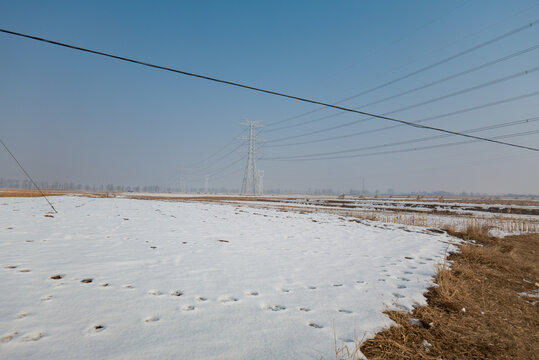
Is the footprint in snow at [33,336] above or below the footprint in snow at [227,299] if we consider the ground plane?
above

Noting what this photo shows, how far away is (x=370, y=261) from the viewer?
19.5 ft

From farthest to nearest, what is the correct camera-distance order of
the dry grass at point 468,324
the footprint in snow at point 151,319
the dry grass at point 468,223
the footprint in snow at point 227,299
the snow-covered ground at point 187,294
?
the dry grass at point 468,223 < the footprint in snow at point 227,299 < the footprint in snow at point 151,319 < the dry grass at point 468,324 < the snow-covered ground at point 187,294

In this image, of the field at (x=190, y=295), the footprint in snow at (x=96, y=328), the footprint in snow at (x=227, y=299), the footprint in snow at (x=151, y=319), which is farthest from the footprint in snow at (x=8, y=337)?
the footprint in snow at (x=227, y=299)

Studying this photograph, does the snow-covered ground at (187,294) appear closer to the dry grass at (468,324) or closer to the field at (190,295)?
the field at (190,295)

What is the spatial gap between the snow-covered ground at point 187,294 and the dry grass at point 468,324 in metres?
0.25

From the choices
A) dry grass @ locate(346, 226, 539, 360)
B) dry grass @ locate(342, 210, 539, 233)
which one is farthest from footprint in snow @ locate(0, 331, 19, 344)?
dry grass @ locate(342, 210, 539, 233)

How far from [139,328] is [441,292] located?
14.4ft

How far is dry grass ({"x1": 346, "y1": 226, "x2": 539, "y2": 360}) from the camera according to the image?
8.48 ft

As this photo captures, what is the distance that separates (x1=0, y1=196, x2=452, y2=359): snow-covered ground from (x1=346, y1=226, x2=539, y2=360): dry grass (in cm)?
25

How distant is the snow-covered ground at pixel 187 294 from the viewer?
2.32m

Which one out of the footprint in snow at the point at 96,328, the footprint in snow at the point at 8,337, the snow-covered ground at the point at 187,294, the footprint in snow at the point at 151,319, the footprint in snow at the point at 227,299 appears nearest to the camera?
the footprint in snow at the point at 8,337

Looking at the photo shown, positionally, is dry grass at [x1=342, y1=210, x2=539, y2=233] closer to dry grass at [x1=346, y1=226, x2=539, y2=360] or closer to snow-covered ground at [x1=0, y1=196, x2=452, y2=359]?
dry grass at [x1=346, y1=226, x2=539, y2=360]

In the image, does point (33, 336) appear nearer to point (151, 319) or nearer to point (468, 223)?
point (151, 319)

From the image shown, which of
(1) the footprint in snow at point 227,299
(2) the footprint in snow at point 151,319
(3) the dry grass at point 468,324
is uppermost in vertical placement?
(2) the footprint in snow at point 151,319
